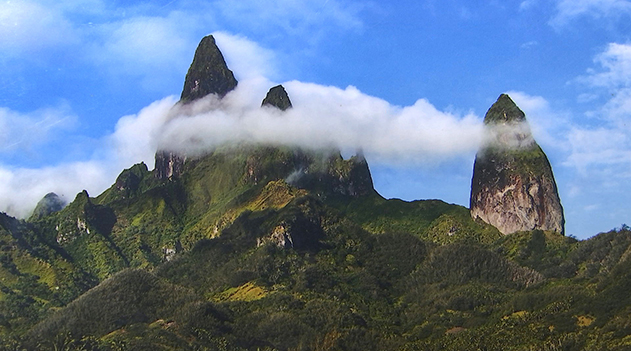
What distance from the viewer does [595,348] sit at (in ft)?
651

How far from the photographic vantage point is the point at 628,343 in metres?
199

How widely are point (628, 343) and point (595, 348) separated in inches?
305
